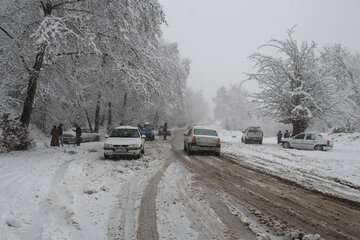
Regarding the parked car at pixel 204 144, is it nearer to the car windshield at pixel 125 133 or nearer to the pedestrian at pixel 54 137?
the car windshield at pixel 125 133

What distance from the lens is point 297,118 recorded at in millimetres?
35125

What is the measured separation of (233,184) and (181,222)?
462 centimetres

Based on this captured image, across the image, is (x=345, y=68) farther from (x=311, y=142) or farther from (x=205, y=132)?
(x=205, y=132)

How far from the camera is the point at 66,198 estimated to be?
28.7 ft

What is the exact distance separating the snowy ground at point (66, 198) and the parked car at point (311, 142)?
60.2 feet

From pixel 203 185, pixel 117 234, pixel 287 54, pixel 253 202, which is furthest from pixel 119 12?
pixel 287 54

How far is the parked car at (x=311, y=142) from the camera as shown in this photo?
92.7 feet

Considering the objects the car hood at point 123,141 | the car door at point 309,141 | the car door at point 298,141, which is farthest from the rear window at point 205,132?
the car door at point 298,141

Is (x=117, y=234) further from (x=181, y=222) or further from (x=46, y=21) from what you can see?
(x=46, y=21)

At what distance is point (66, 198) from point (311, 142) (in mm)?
24304

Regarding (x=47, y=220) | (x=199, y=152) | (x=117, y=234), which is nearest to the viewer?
(x=117, y=234)

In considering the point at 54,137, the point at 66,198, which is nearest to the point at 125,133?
the point at 54,137

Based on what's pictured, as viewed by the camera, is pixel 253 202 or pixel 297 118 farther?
pixel 297 118

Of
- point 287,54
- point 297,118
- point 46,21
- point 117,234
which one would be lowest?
point 117,234
